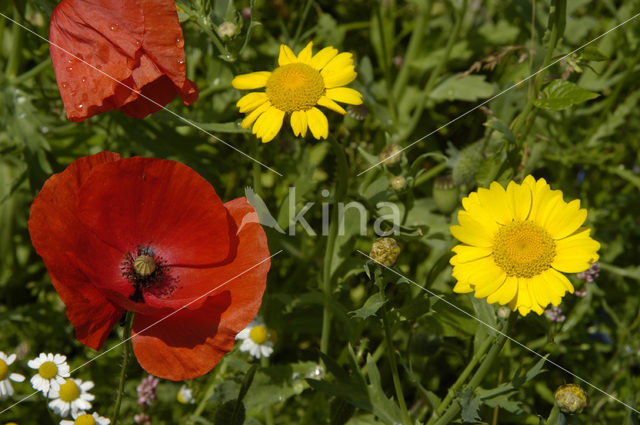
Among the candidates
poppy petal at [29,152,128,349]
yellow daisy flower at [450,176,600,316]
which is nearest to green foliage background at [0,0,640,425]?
yellow daisy flower at [450,176,600,316]

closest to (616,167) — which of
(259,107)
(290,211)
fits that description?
(290,211)

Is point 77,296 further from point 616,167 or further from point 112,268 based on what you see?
point 616,167

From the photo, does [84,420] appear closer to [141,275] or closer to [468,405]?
[141,275]

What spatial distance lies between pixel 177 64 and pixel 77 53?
9.6 inches

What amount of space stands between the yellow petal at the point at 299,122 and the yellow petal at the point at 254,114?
84 mm

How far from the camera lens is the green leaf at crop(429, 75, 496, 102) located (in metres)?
2.71

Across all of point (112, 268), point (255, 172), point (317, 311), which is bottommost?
point (317, 311)

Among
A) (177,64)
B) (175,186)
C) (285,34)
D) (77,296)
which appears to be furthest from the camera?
(285,34)

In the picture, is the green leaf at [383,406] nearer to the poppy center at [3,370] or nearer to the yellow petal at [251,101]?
the yellow petal at [251,101]

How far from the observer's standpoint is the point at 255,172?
6.22 feet

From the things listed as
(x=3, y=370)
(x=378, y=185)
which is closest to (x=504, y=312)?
(x=378, y=185)

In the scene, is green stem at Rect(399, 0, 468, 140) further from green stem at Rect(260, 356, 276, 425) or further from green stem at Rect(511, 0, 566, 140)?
green stem at Rect(260, 356, 276, 425)

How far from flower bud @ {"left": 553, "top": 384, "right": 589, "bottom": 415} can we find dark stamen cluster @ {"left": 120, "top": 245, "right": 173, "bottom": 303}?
0.93 meters

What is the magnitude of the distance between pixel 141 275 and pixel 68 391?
1.13 feet
